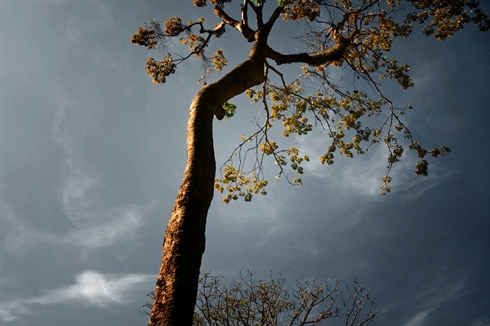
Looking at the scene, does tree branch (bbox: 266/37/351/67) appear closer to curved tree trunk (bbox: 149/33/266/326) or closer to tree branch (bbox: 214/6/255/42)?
tree branch (bbox: 214/6/255/42)

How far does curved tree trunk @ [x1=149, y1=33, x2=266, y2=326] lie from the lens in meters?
2.53

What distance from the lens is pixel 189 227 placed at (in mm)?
3010

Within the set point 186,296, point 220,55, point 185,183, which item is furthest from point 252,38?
point 186,296

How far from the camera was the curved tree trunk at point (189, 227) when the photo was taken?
8.30ft

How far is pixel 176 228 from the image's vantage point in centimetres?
301

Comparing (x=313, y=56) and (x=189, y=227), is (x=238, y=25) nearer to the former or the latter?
(x=313, y=56)

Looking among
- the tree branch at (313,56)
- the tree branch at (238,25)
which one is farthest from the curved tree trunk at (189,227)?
the tree branch at (238,25)

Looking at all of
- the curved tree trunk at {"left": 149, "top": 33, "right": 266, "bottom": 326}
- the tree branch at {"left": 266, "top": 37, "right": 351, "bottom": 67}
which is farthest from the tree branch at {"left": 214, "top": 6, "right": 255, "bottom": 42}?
the curved tree trunk at {"left": 149, "top": 33, "right": 266, "bottom": 326}

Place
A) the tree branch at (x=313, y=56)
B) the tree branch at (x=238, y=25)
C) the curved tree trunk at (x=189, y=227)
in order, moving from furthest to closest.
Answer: the tree branch at (x=238, y=25) < the tree branch at (x=313, y=56) < the curved tree trunk at (x=189, y=227)

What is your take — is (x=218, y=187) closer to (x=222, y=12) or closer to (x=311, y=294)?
(x=311, y=294)

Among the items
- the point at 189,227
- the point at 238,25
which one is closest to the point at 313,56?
the point at 238,25

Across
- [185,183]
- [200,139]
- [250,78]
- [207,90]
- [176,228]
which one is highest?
[250,78]

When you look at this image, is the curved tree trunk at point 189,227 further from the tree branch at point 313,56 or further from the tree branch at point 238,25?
the tree branch at point 238,25

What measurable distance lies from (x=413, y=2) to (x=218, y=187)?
28.7 ft
